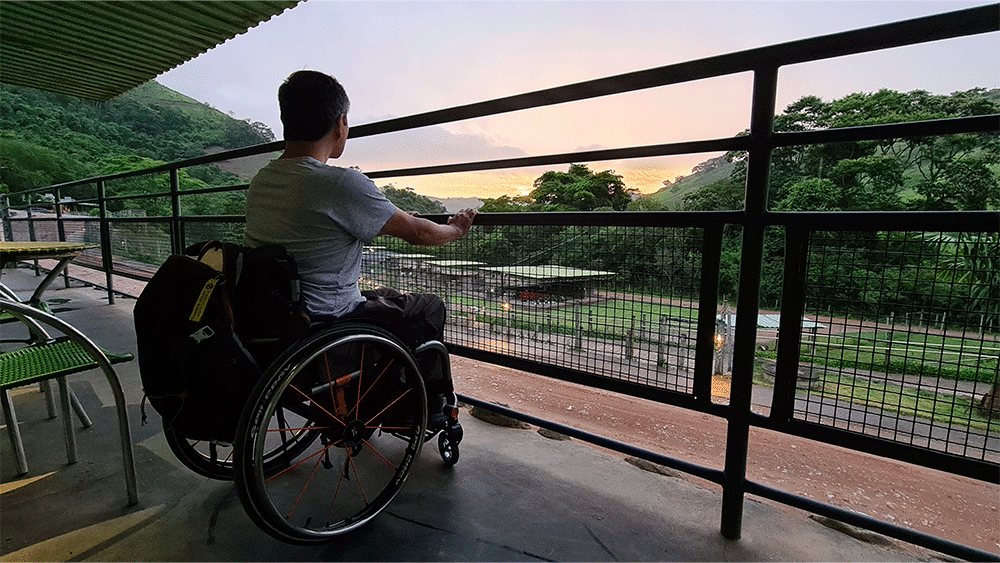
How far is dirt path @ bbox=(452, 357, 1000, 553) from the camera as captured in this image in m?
5.94

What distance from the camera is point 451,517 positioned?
48.1 inches

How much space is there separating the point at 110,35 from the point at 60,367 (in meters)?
4.63

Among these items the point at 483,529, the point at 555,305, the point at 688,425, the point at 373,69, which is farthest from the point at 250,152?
the point at 373,69

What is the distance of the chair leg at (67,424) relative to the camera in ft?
4.49

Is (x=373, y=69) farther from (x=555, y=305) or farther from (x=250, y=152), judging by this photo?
(x=555, y=305)

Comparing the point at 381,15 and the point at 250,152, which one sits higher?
the point at 381,15

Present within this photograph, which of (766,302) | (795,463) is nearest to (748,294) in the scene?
(766,302)

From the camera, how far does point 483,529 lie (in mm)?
1173

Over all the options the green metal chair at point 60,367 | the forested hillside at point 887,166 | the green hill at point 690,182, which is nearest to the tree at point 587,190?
the green hill at point 690,182

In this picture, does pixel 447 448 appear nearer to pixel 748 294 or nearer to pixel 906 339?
pixel 748 294

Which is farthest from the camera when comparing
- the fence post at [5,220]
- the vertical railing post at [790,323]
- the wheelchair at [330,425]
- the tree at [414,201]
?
the fence post at [5,220]

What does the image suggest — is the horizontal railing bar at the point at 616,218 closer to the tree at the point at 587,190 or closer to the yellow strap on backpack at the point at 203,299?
the yellow strap on backpack at the point at 203,299

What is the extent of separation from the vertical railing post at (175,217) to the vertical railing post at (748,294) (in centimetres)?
353

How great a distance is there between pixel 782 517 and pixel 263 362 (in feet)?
4.76
